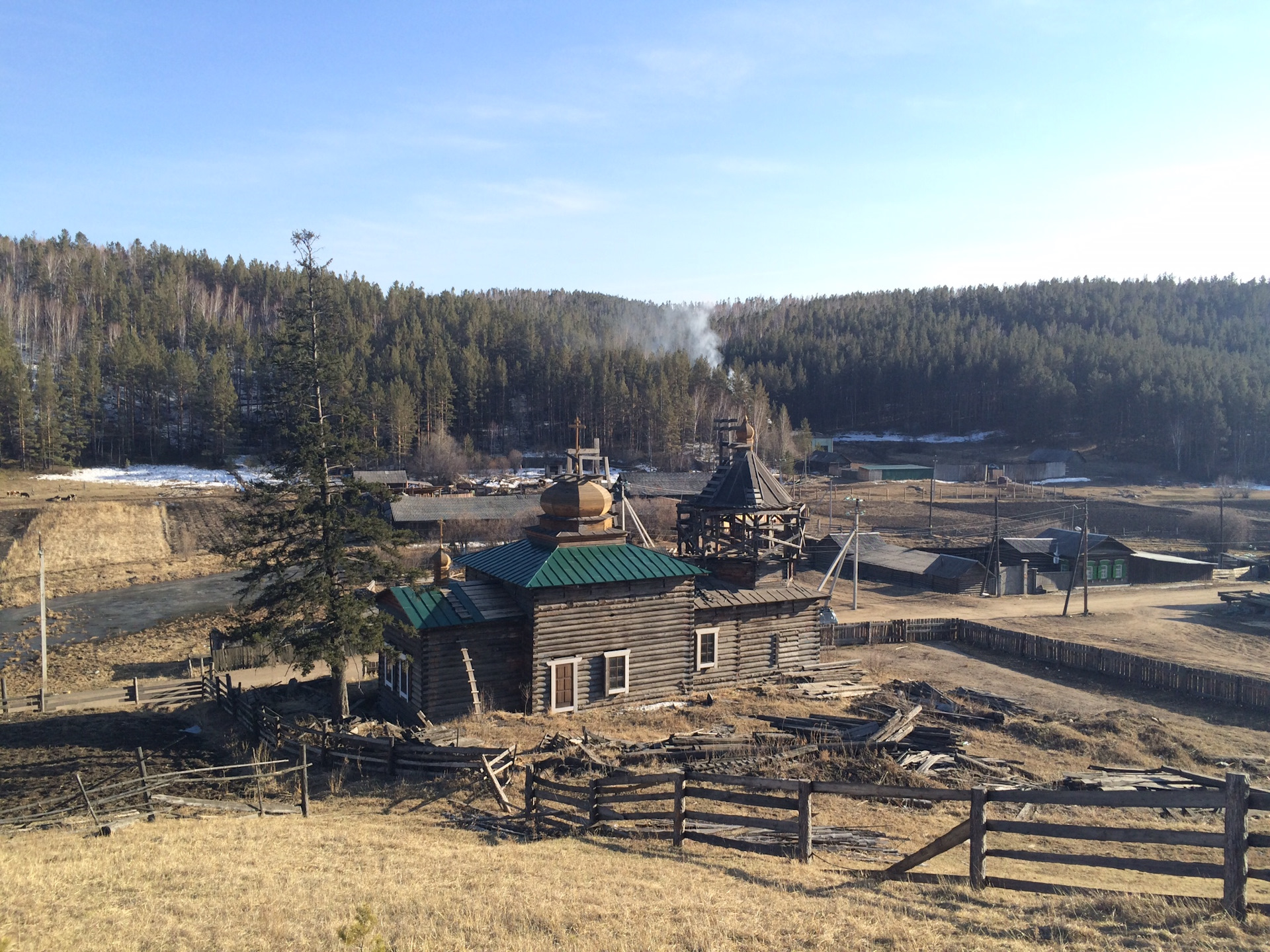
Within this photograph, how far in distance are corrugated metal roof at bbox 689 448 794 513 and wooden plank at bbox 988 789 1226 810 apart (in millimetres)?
20319

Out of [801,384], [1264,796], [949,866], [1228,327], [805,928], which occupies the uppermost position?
[1228,327]

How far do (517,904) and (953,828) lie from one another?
602 centimetres

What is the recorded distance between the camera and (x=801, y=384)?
A: 139500mm

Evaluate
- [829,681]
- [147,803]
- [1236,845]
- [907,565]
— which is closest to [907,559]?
[907,565]

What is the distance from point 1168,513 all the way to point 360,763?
69004 millimetres

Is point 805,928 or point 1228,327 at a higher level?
point 1228,327

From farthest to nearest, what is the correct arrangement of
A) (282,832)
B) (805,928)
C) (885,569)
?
1. (885,569)
2. (282,832)
3. (805,928)

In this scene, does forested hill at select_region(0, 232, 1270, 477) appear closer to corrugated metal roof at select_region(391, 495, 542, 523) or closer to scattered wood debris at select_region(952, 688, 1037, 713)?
corrugated metal roof at select_region(391, 495, 542, 523)

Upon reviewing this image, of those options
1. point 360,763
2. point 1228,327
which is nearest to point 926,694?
point 360,763

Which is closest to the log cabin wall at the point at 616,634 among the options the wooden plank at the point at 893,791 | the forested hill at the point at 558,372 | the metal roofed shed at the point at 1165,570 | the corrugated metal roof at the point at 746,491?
the corrugated metal roof at the point at 746,491

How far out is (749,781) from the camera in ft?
37.3

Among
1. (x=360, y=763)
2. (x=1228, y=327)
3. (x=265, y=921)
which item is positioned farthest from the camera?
(x=1228, y=327)

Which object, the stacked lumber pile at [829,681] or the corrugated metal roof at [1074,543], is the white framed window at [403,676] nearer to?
the stacked lumber pile at [829,681]

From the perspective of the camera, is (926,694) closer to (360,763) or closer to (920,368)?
(360,763)
